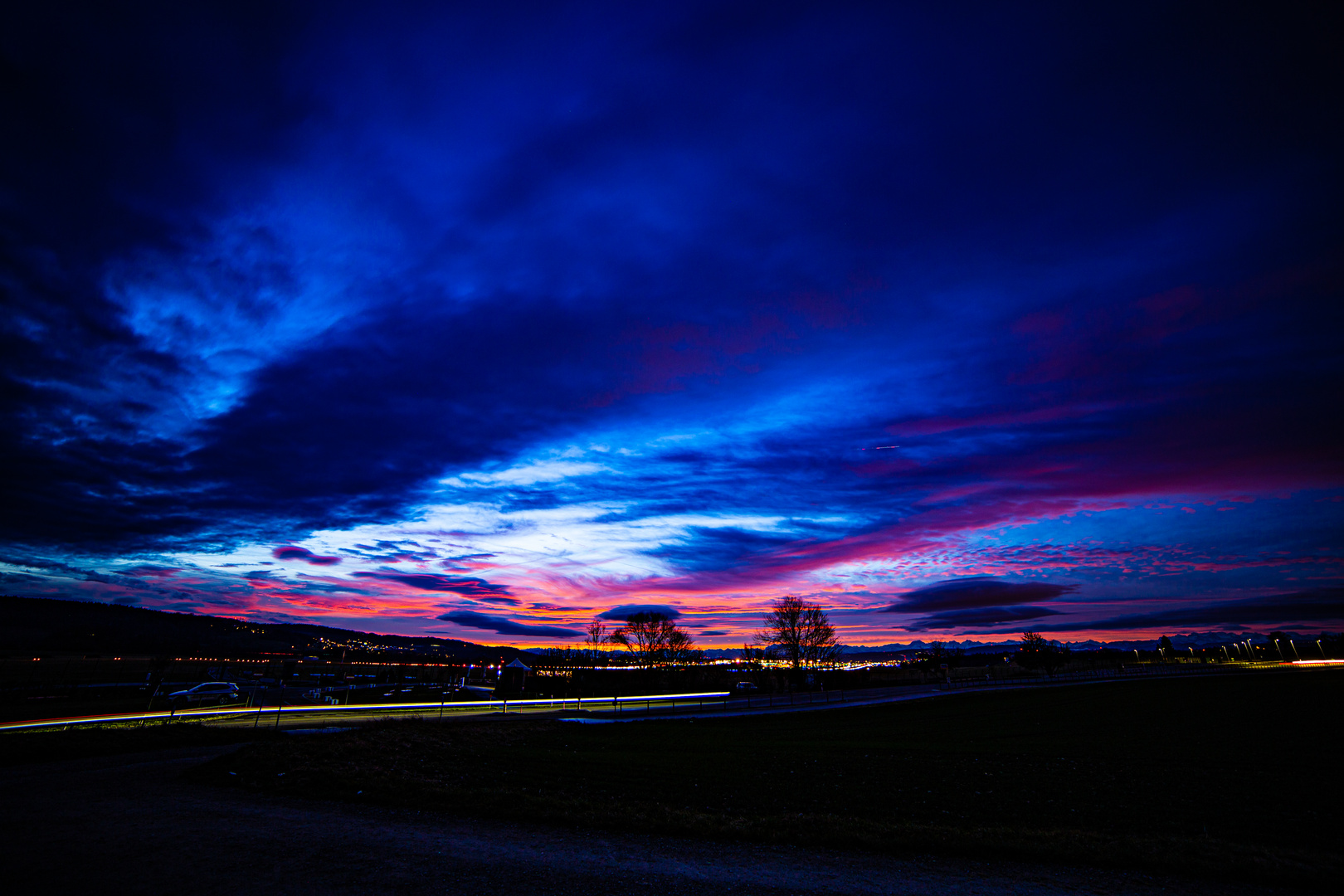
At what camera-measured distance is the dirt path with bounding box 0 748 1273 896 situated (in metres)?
8.93

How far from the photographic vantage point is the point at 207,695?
1924 inches

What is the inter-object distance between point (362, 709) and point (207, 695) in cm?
1796

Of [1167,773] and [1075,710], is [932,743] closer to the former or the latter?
[1167,773]

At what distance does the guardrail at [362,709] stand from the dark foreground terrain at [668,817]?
1181cm

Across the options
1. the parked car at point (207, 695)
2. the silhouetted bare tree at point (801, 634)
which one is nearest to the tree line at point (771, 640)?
the silhouetted bare tree at point (801, 634)

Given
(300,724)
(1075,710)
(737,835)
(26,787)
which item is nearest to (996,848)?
(737,835)

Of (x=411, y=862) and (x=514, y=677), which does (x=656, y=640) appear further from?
(x=411, y=862)

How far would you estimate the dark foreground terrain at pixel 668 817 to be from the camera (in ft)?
30.8

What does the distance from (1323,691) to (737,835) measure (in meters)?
83.4

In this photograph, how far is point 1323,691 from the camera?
58906 millimetres

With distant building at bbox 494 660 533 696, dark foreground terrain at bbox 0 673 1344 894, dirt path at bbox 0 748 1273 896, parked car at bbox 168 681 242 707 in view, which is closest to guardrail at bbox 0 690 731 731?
parked car at bbox 168 681 242 707

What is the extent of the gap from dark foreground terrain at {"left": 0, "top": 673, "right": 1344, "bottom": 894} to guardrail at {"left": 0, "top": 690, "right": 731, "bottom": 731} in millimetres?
11811

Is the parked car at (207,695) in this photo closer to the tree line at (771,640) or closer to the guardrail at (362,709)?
the guardrail at (362,709)

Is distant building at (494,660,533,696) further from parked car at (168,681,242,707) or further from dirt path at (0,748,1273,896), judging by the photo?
dirt path at (0,748,1273,896)
